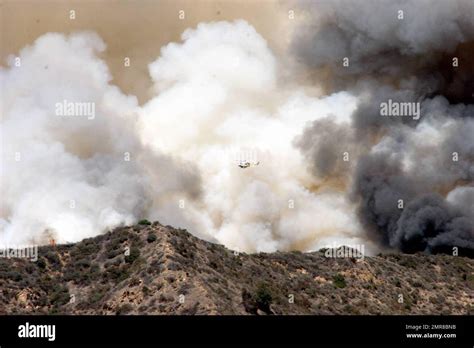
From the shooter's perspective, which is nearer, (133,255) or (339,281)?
(133,255)

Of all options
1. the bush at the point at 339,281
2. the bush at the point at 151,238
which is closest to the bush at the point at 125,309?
the bush at the point at 151,238

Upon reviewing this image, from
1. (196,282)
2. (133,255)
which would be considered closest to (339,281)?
(133,255)
